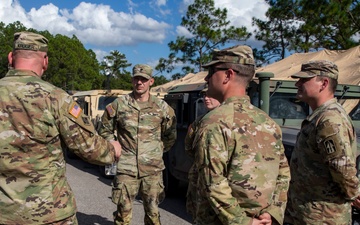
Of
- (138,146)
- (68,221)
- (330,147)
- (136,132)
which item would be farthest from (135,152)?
(330,147)

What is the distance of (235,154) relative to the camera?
2.35 meters

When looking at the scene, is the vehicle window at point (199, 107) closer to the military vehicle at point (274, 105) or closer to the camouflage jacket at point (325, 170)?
the military vehicle at point (274, 105)

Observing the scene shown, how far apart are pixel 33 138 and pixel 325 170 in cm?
189

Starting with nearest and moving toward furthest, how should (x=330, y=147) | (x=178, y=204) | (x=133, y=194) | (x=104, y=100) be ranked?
1. (x=330, y=147)
2. (x=133, y=194)
3. (x=178, y=204)
4. (x=104, y=100)

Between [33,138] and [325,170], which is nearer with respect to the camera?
[33,138]

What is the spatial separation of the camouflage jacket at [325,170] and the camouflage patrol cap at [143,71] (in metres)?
2.05

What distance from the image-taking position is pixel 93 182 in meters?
9.34

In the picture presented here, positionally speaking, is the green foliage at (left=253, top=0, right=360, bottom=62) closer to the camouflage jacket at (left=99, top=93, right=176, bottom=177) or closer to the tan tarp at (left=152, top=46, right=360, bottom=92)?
the tan tarp at (left=152, top=46, right=360, bottom=92)

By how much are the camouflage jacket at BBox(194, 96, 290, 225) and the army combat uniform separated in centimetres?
234

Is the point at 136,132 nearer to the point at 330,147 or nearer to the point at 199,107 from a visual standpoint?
the point at 199,107

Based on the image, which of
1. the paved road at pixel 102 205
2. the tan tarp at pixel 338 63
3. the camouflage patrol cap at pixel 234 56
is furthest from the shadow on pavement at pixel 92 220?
the tan tarp at pixel 338 63

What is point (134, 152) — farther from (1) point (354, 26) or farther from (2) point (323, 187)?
(1) point (354, 26)

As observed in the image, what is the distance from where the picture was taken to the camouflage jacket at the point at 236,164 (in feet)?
7.40

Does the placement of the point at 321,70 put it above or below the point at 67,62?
below
